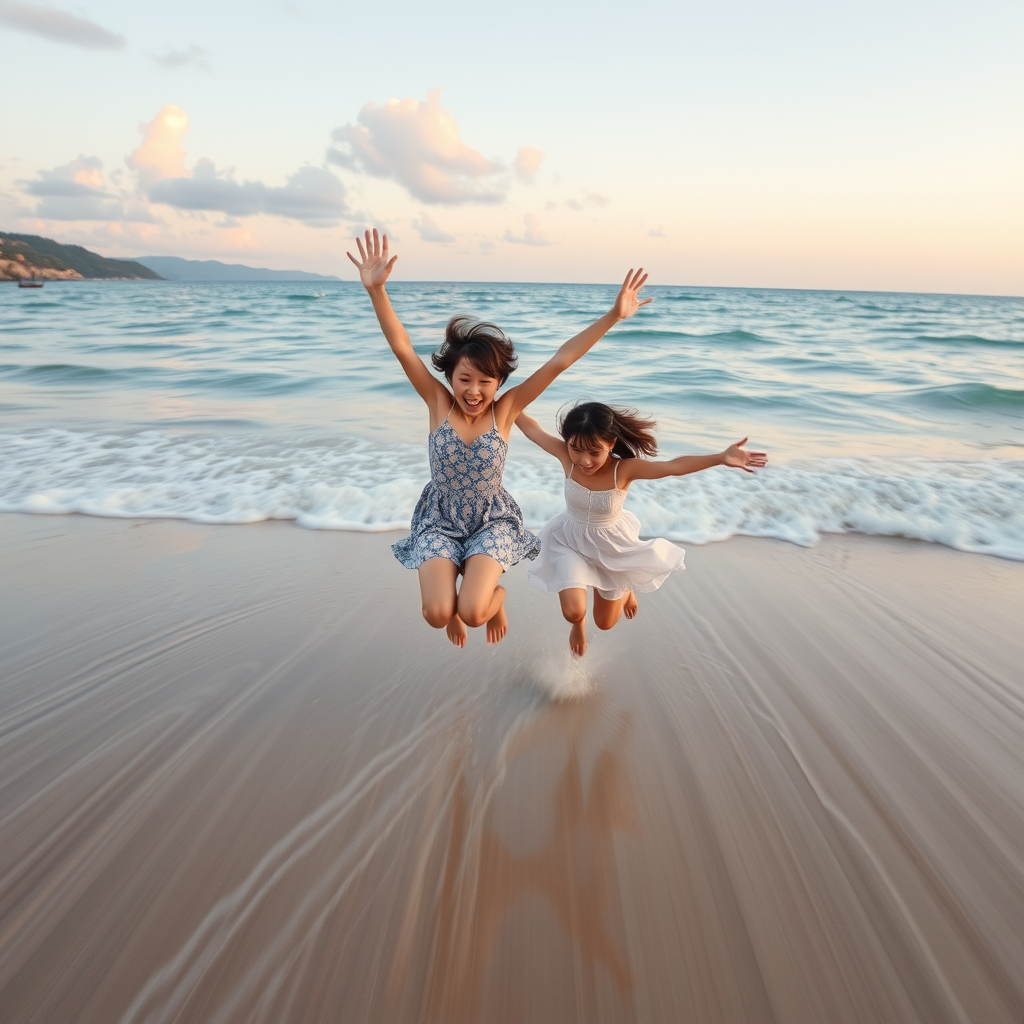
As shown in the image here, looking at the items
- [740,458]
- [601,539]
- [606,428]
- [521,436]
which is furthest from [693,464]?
[521,436]

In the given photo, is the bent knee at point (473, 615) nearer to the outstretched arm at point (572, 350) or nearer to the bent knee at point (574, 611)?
the bent knee at point (574, 611)

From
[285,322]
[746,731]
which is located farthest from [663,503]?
[285,322]

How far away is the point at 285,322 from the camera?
2452cm

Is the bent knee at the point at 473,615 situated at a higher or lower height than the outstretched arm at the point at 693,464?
lower

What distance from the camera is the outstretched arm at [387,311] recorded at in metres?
3.45

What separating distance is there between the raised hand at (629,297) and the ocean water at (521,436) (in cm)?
246

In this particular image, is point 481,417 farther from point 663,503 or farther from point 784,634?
point 663,503

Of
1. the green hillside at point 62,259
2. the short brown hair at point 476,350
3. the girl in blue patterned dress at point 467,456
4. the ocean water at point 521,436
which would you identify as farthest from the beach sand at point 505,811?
the green hillside at point 62,259

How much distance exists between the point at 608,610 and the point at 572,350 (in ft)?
4.65

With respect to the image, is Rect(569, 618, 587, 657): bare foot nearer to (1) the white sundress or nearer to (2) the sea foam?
(1) the white sundress

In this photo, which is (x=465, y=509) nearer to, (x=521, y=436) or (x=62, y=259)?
(x=521, y=436)

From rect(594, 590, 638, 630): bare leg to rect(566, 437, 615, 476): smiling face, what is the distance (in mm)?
749

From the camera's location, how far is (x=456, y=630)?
3.39 metres

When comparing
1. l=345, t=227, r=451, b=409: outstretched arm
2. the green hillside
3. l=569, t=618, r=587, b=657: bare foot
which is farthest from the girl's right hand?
the green hillside
